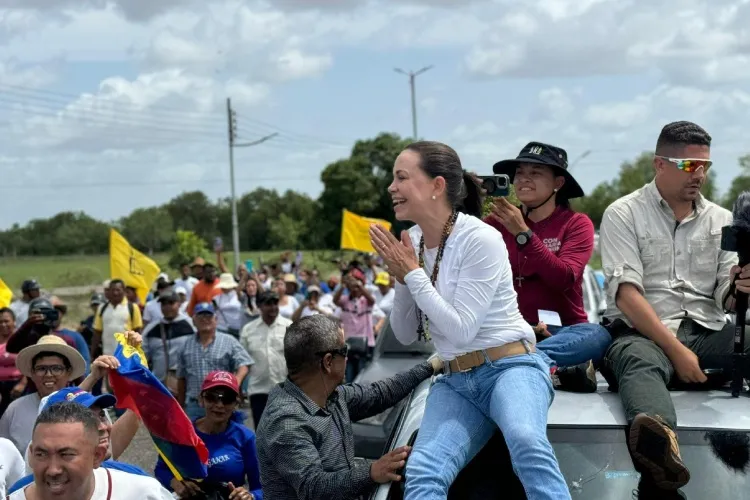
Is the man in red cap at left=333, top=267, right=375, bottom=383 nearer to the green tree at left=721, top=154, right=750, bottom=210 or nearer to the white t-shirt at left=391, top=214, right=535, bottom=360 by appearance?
the white t-shirt at left=391, top=214, right=535, bottom=360

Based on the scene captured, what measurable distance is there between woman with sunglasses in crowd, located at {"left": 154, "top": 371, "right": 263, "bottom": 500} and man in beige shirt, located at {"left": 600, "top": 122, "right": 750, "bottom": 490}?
2.43m

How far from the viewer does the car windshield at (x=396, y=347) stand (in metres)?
10.8

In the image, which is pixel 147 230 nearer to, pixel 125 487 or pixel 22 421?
pixel 22 421

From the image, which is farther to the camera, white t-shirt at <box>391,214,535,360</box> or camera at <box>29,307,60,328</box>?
camera at <box>29,307,60,328</box>

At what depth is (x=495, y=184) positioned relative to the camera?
4531mm

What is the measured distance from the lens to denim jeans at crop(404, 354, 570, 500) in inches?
144

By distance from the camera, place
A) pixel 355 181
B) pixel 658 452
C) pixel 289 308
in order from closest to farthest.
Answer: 1. pixel 658 452
2. pixel 289 308
3. pixel 355 181

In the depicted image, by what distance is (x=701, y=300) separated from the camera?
4828 mm

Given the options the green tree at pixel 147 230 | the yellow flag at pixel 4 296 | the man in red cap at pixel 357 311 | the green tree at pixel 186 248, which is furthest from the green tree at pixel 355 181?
the yellow flag at pixel 4 296

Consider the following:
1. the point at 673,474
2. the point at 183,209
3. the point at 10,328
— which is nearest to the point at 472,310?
the point at 673,474

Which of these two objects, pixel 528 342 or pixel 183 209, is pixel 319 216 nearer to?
pixel 183 209

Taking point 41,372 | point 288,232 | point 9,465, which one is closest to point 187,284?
point 41,372

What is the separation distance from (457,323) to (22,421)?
3812 mm

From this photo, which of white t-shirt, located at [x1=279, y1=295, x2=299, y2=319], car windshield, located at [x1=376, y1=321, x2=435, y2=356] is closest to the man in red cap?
white t-shirt, located at [x1=279, y1=295, x2=299, y2=319]
